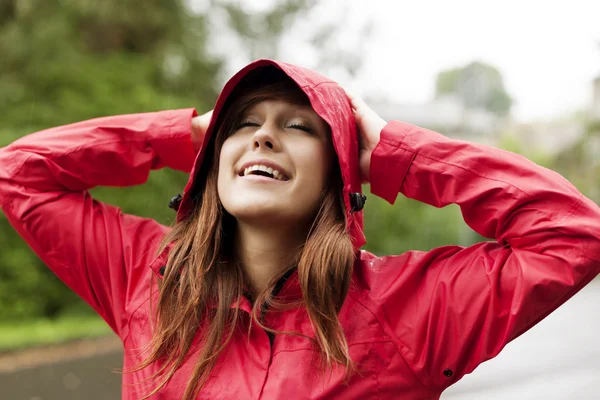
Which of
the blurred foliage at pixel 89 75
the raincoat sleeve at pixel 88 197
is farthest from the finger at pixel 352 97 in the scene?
the blurred foliage at pixel 89 75

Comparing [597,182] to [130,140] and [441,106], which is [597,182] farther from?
[130,140]

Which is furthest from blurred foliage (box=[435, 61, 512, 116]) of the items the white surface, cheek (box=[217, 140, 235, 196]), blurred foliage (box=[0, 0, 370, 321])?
cheek (box=[217, 140, 235, 196])

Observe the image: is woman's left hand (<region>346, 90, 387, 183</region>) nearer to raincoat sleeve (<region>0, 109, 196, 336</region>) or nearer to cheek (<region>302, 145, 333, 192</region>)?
cheek (<region>302, 145, 333, 192</region>)

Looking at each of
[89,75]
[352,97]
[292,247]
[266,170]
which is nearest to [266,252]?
[292,247]

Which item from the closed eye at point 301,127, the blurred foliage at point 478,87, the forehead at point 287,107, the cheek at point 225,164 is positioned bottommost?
the blurred foliage at point 478,87

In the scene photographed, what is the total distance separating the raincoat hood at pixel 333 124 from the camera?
86.1 inches

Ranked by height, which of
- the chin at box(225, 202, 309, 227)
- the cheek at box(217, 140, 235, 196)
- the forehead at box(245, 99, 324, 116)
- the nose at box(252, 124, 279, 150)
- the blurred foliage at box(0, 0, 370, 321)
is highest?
the forehead at box(245, 99, 324, 116)

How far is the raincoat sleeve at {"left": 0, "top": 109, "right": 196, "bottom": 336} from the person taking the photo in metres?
2.34

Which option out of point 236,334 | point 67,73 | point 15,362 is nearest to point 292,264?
point 236,334

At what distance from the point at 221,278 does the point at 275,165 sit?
1.47 ft

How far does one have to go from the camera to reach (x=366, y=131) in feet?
7.66

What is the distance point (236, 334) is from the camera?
7.00ft

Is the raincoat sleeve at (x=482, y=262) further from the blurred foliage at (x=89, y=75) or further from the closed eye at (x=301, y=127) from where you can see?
the blurred foliage at (x=89, y=75)

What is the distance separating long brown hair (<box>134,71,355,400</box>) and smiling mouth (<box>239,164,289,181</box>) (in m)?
0.18
